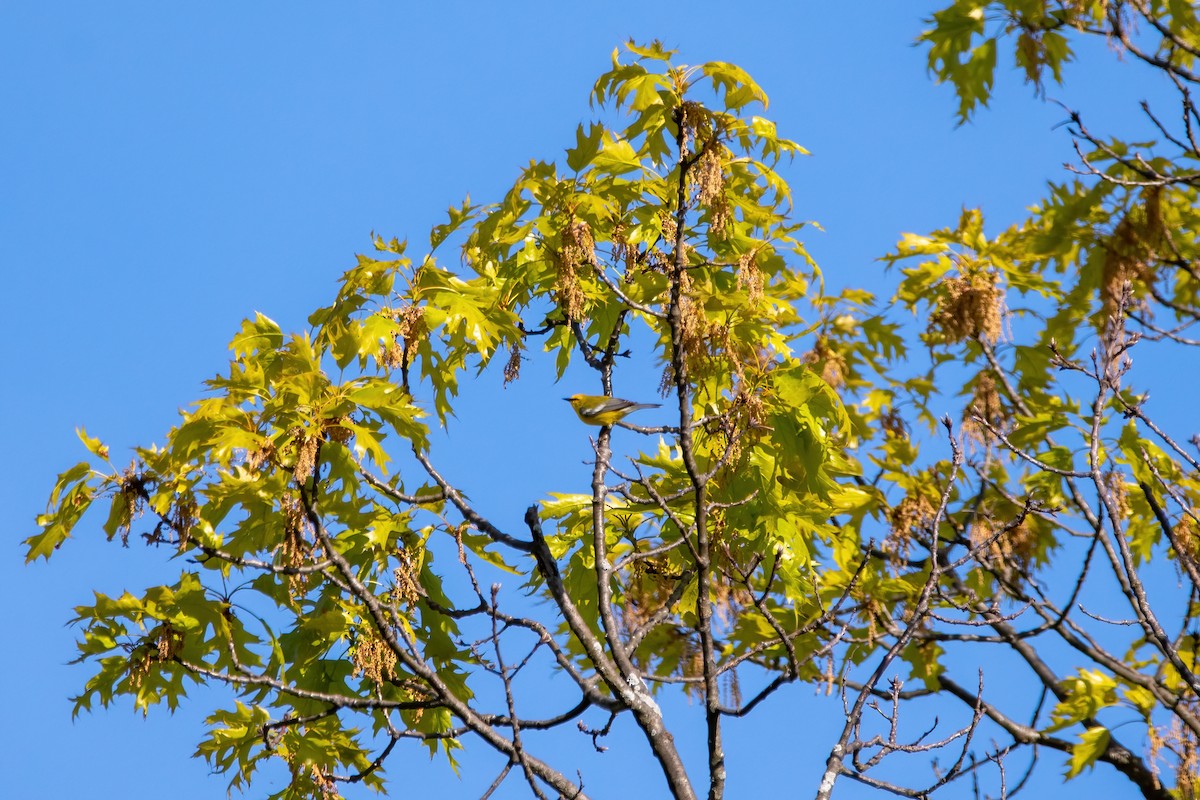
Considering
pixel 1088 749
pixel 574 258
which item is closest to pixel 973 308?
pixel 1088 749

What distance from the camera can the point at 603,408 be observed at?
20.1ft

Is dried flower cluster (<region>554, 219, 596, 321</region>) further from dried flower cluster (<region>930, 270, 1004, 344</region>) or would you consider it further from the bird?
dried flower cluster (<region>930, 270, 1004, 344</region>)

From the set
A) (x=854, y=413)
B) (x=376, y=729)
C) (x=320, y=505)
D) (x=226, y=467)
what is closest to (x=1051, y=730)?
(x=854, y=413)

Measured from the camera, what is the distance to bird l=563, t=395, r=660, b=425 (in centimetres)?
614

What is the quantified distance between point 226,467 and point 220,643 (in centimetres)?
108

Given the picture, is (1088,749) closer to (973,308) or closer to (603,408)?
(973,308)

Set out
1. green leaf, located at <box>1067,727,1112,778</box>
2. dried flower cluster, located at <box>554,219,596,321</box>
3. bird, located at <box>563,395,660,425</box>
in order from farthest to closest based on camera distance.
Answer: green leaf, located at <box>1067,727,1112,778</box>
bird, located at <box>563,395,660,425</box>
dried flower cluster, located at <box>554,219,596,321</box>

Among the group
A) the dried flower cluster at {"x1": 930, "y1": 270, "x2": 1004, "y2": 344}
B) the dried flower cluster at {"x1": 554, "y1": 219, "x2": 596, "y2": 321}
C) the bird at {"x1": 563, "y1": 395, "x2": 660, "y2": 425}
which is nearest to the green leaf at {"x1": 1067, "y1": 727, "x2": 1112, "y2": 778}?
the dried flower cluster at {"x1": 930, "y1": 270, "x2": 1004, "y2": 344}

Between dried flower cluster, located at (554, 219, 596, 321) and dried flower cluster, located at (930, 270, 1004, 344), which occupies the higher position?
dried flower cluster, located at (930, 270, 1004, 344)

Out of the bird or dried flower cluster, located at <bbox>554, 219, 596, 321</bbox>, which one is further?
the bird

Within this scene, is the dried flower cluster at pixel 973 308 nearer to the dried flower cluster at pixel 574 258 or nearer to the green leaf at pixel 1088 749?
the green leaf at pixel 1088 749

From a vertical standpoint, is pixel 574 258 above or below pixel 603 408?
above

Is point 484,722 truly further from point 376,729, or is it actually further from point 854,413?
point 854,413

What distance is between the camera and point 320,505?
5.77 m
